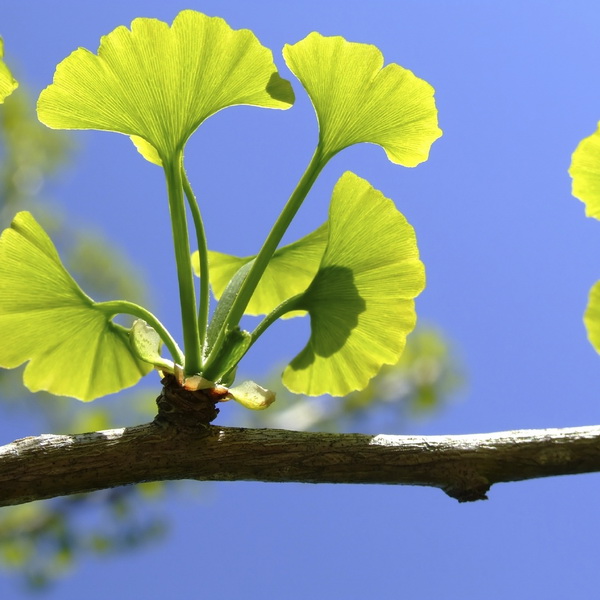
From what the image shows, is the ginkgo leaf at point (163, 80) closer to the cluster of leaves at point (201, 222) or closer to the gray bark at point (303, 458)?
the cluster of leaves at point (201, 222)

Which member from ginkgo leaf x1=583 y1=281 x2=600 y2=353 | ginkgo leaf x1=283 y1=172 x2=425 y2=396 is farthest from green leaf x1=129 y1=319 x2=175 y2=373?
ginkgo leaf x1=583 y1=281 x2=600 y2=353

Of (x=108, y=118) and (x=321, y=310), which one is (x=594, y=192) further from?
(x=108, y=118)

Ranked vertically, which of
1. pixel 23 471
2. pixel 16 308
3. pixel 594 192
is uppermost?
pixel 594 192

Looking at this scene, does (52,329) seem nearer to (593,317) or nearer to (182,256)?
(182,256)

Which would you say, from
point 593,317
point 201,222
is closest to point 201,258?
point 201,222

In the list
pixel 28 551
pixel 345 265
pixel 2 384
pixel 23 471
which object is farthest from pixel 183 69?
pixel 2 384

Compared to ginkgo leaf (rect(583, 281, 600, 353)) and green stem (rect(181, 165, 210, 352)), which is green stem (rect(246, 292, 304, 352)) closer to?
green stem (rect(181, 165, 210, 352))

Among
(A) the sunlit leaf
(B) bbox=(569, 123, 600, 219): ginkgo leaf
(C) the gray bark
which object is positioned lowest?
(C) the gray bark
